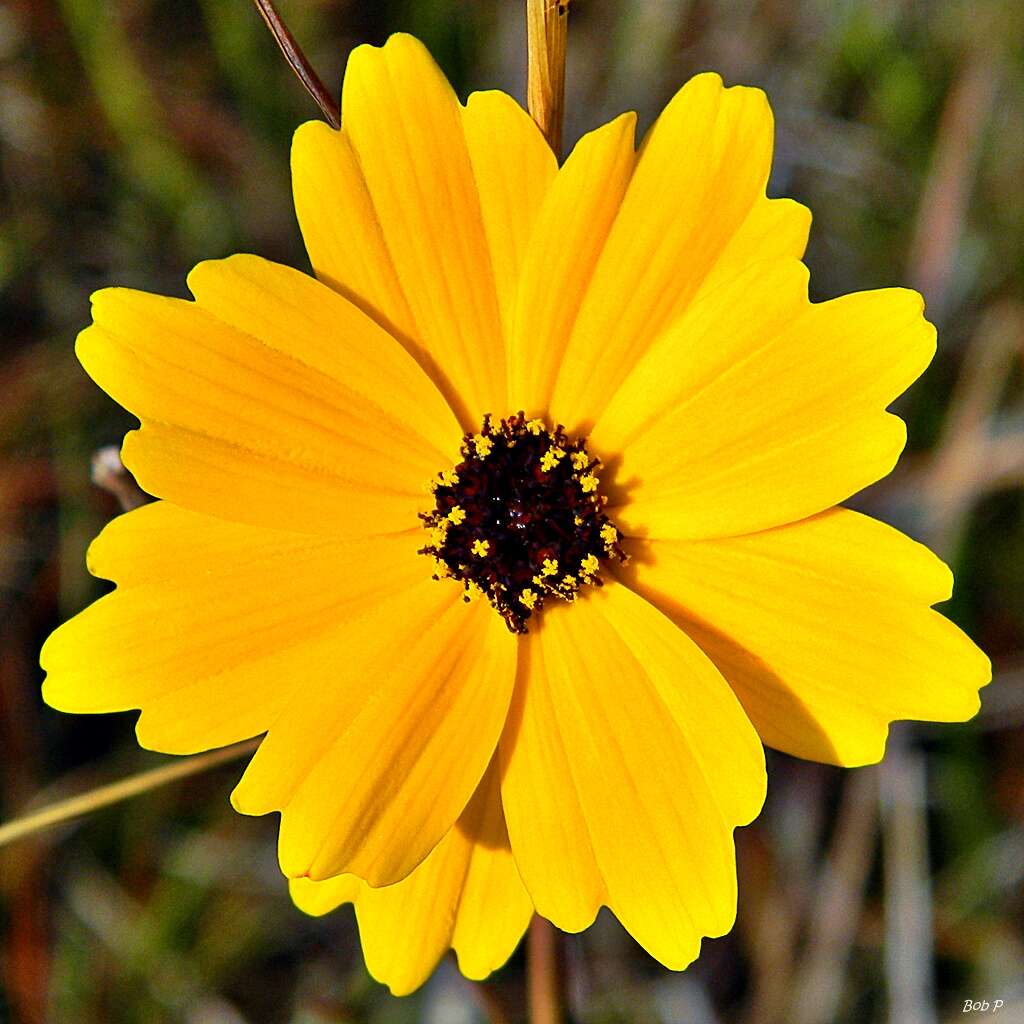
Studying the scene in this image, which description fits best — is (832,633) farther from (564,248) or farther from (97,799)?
(97,799)

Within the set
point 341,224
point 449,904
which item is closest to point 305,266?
point 341,224

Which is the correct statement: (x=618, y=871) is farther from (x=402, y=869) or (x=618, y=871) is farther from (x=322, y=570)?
(x=322, y=570)

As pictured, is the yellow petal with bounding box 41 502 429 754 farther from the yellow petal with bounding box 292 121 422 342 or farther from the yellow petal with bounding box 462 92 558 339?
the yellow petal with bounding box 462 92 558 339

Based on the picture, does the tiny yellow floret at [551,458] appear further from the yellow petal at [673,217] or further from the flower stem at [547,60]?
the flower stem at [547,60]

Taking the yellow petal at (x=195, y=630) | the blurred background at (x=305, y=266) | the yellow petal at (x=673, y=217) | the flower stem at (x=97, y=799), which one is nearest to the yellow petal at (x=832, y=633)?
the yellow petal at (x=673, y=217)

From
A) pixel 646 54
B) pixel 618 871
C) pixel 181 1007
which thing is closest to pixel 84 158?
pixel 646 54

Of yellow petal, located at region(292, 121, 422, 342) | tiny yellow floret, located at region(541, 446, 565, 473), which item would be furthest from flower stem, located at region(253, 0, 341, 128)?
tiny yellow floret, located at region(541, 446, 565, 473)
